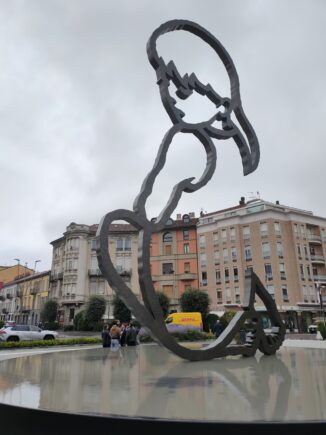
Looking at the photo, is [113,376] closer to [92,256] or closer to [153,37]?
[153,37]

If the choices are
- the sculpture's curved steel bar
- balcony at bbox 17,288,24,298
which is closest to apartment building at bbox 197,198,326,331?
balcony at bbox 17,288,24,298

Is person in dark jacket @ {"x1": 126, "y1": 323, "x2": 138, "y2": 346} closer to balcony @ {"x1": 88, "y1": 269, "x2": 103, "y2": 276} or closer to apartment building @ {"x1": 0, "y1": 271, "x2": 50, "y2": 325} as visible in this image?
balcony @ {"x1": 88, "y1": 269, "x2": 103, "y2": 276}

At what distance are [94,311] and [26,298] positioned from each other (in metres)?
30.8

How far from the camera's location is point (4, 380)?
23.5ft

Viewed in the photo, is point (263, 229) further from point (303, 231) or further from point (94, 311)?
point (94, 311)

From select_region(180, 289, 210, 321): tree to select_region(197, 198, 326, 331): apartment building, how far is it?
786 centimetres

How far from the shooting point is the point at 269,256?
1916 inches

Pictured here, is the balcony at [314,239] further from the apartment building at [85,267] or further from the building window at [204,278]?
the apartment building at [85,267]

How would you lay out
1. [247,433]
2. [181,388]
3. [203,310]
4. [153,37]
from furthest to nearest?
1. [203,310]
2. [153,37]
3. [181,388]
4. [247,433]

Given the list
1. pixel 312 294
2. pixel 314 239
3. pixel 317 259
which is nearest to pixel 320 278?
pixel 317 259

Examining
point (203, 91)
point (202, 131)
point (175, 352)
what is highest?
point (203, 91)

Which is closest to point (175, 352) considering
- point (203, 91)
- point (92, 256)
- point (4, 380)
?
point (4, 380)

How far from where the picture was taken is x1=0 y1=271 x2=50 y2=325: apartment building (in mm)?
63622

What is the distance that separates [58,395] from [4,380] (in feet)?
7.22
